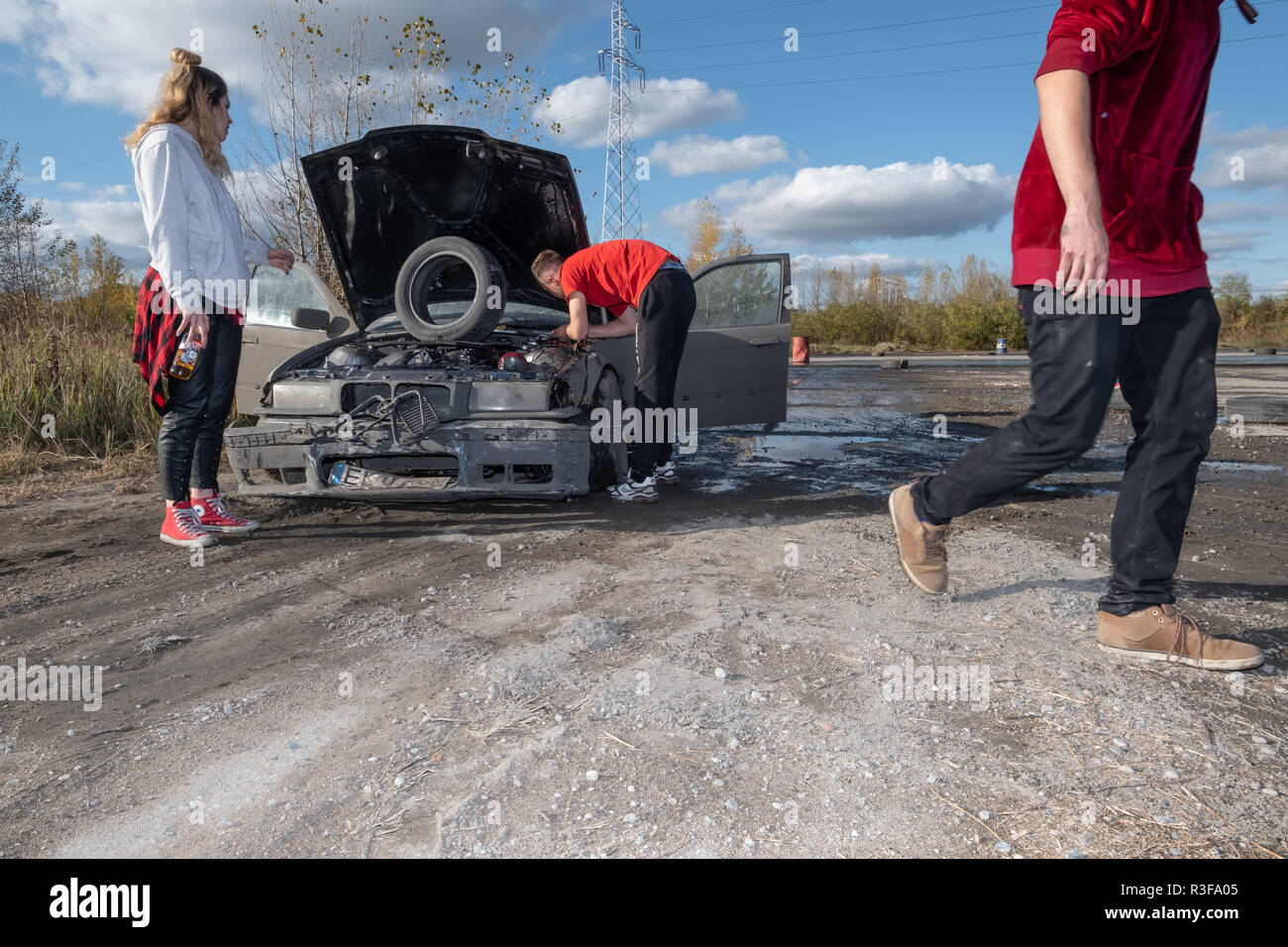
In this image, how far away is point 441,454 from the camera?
13.6ft

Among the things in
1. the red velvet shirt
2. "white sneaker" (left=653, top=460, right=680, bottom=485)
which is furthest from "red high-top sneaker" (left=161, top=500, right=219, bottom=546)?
the red velvet shirt

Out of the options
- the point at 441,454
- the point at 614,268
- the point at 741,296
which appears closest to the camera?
the point at 441,454

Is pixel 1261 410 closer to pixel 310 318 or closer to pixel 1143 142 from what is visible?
pixel 1143 142

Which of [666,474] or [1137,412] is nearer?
[1137,412]

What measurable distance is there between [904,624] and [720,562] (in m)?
1.00

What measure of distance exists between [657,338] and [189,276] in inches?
98.2

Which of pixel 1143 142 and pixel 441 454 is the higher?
pixel 1143 142

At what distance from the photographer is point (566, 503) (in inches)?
195

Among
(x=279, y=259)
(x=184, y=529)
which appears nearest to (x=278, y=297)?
(x=279, y=259)

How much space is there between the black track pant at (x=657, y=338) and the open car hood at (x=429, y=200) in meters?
1.14

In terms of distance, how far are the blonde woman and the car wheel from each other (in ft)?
6.35
